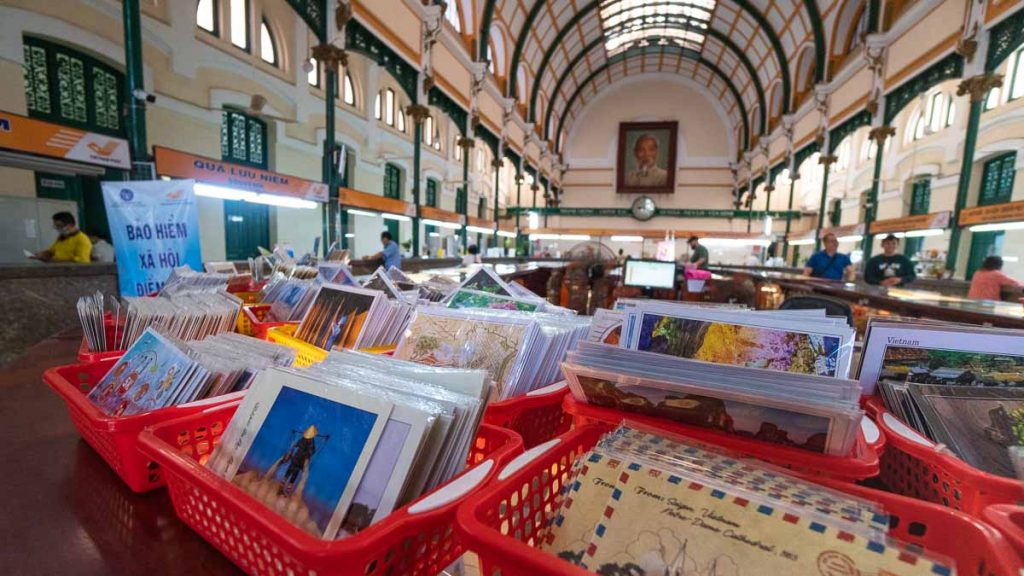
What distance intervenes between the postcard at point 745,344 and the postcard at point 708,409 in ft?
0.53

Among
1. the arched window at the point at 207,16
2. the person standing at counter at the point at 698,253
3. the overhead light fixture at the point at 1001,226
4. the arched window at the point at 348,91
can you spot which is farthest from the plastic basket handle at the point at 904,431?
the arched window at the point at 348,91

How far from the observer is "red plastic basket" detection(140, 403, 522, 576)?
430 millimetres

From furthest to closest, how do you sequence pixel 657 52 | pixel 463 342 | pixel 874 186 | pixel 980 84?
pixel 657 52
pixel 874 186
pixel 980 84
pixel 463 342

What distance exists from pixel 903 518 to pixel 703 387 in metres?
0.28

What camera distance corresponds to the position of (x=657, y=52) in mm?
21344

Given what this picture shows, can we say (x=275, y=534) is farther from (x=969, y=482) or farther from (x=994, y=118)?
(x=994, y=118)

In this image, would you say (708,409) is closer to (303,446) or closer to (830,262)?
(303,446)

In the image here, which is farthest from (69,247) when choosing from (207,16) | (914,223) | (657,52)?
(657,52)

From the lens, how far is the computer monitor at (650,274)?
5.21 metres

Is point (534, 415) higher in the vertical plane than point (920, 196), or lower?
lower

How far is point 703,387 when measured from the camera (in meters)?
0.65

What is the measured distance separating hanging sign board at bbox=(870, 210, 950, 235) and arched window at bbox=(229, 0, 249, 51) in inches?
475

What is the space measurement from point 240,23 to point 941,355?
9.20 m

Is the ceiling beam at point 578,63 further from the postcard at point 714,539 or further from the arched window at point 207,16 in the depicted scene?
the postcard at point 714,539
